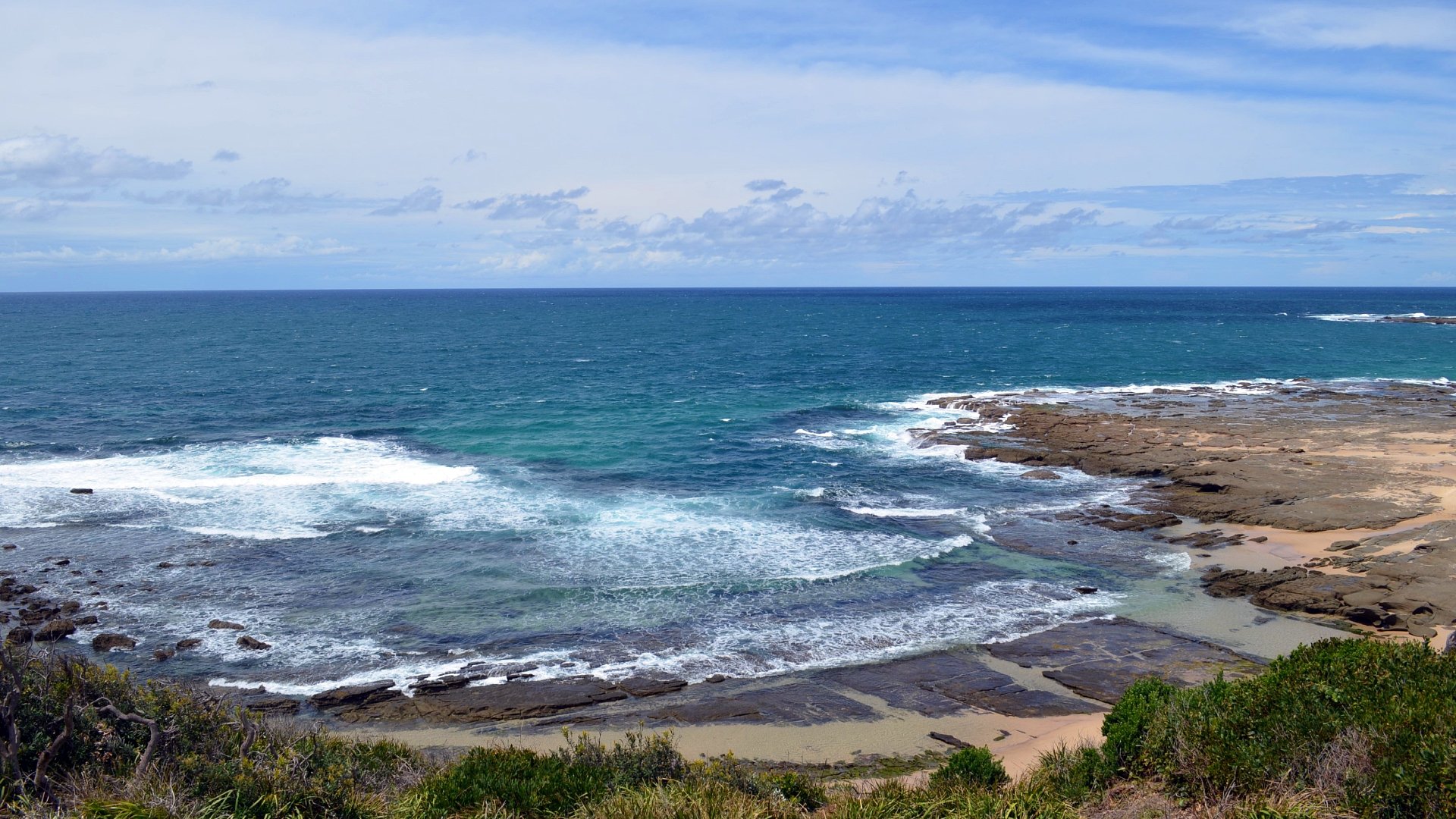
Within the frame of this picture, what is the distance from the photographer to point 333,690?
888 inches

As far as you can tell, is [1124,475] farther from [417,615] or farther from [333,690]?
[333,690]

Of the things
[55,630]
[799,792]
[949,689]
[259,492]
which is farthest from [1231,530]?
[259,492]

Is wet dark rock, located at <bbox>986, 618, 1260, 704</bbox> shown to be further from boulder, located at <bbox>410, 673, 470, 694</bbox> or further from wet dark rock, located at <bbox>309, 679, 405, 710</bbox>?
wet dark rock, located at <bbox>309, 679, 405, 710</bbox>

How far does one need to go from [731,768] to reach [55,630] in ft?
69.9

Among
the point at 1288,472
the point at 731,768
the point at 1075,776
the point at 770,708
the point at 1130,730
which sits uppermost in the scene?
the point at 1288,472

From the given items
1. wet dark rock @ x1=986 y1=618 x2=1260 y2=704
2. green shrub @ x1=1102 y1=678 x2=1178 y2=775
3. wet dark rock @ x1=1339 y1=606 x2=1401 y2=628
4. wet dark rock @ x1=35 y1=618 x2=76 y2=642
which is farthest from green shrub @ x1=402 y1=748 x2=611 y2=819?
wet dark rock @ x1=1339 y1=606 x2=1401 y2=628

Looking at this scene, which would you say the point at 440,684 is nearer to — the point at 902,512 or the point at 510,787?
the point at 510,787

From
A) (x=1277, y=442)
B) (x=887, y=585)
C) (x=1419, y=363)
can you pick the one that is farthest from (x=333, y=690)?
(x=1419, y=363)

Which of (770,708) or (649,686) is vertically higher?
(649,686)

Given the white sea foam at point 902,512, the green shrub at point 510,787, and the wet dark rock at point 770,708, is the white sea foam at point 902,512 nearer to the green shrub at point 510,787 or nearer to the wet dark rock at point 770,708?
the wet dark rock at point 770,708

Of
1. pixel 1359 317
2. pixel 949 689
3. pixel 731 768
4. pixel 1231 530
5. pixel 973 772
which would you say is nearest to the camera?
pixel 731 768

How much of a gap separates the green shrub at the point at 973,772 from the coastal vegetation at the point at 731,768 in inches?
1.4

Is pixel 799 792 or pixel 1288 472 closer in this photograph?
pixel 799 792

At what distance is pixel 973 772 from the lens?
50.9 ft
